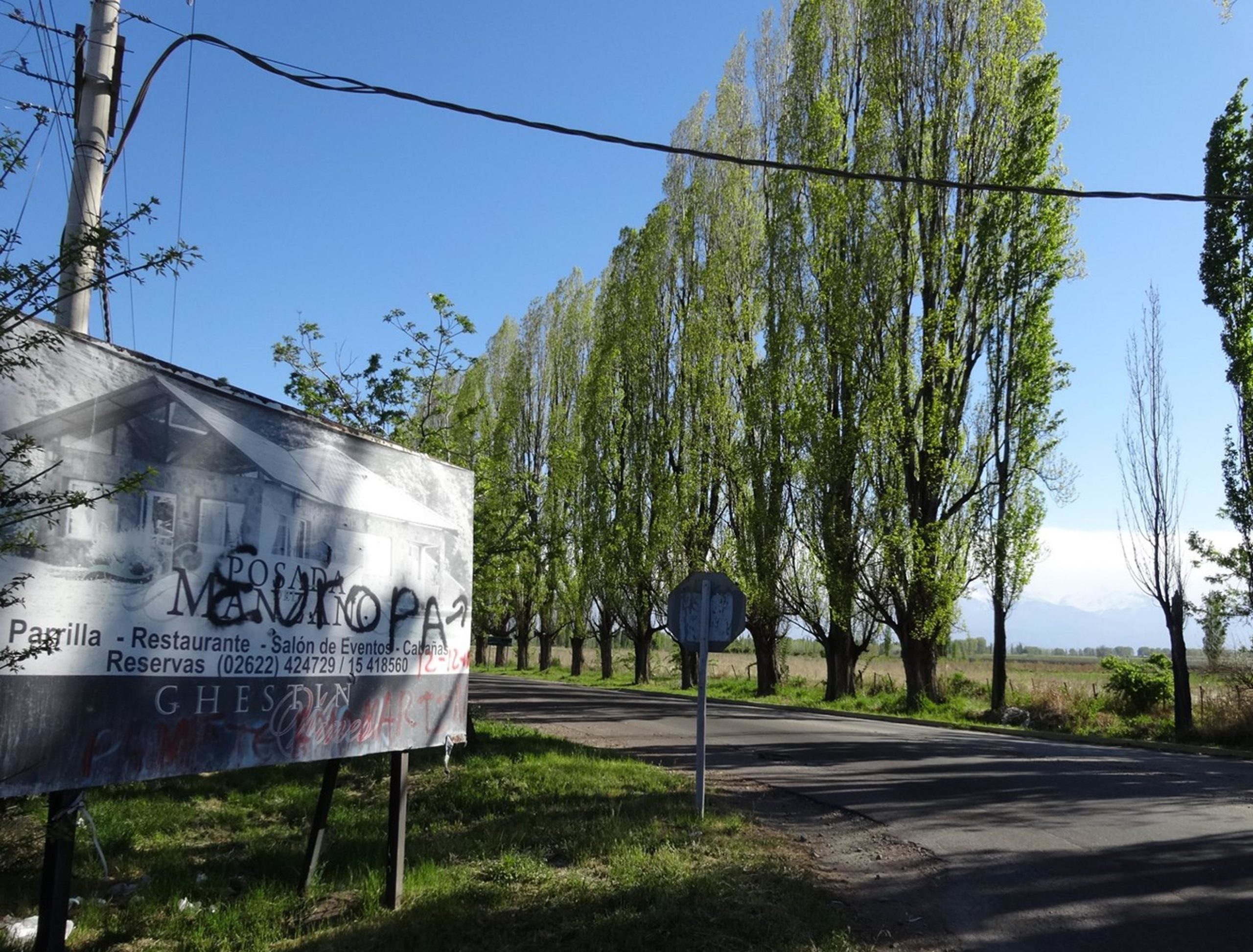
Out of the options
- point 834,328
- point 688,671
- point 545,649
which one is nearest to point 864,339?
point 834,328

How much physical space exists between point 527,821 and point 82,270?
18.5 ft

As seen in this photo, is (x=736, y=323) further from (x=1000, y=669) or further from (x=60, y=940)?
(x=60, y=940)

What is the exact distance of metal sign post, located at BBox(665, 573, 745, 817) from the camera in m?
8.52

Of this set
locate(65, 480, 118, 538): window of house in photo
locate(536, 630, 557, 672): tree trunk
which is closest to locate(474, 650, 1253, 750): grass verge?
locate(536, 630, 557, 672): tree trunk

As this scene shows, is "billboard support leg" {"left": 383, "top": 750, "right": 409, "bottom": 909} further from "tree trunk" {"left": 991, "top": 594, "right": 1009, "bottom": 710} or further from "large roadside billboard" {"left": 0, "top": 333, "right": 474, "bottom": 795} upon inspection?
"tree trunk" {"left": 991, "top": 594, "right": 1009, "bottom": 710}

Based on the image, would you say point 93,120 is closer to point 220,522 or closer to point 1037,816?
point 220,522

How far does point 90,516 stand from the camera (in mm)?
4219

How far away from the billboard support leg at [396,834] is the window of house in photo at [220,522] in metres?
1.95

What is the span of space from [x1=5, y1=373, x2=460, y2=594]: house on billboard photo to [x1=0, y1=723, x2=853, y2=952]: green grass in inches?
83.1

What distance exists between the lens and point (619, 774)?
10453 millimetres

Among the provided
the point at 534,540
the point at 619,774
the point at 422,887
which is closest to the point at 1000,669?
the point at 534,540

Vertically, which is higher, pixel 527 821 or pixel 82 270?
pixel 82 270

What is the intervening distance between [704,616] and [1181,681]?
1427 centimetres

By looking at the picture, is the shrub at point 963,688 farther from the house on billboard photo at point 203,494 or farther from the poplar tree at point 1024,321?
the house on billboard photo at point 203,494
